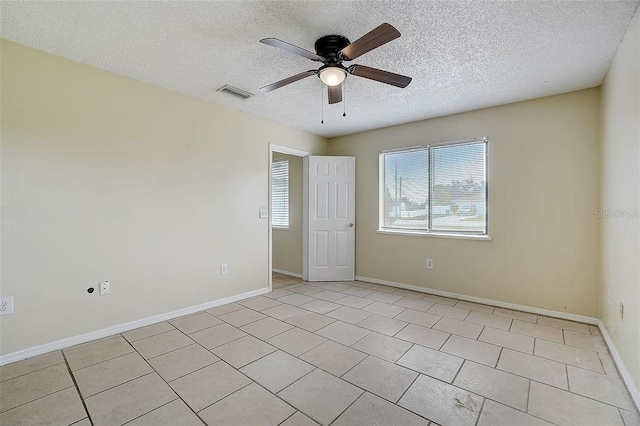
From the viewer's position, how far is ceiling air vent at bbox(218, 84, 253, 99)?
311 centimetres

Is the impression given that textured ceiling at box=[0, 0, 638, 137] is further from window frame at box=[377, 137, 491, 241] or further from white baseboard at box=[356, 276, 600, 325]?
white baseboard at box=[356, 276, 600, 325]

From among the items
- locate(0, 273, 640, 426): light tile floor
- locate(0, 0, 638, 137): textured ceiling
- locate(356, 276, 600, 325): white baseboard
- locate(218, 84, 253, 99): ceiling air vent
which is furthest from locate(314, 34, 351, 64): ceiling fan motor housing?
locate(356, 276, 600, 325): white baseboard

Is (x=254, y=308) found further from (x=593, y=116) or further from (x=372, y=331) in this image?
(x=593, y=116)

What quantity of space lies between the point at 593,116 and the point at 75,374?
523 centimetres

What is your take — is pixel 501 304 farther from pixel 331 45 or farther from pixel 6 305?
pixel 6 305

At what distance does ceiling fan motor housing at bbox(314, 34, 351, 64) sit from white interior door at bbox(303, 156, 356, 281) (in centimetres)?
268

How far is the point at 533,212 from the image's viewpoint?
3.37 metres

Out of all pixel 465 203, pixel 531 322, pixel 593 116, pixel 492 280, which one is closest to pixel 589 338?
pixel 531 322

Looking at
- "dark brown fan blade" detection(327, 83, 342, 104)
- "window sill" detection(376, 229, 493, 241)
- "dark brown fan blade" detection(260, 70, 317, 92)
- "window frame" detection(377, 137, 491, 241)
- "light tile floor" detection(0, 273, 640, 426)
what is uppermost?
"dark brown fan blade" detection(260, 70, 317, 92)

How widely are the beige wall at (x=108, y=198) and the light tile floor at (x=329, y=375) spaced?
0.37 metres

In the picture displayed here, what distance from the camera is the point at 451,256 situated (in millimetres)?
3941

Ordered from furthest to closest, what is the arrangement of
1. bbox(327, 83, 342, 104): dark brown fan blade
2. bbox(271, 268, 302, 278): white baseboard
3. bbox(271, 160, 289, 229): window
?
bbox(271, 160, 289, 229): window
bbox(271, 268, 302, 278): white baseboard
bbox(327, 83, 342, 104): dark brown fan blade

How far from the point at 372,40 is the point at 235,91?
1930 mm

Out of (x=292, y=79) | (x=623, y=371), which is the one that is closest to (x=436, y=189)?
(x=623, y=371)
